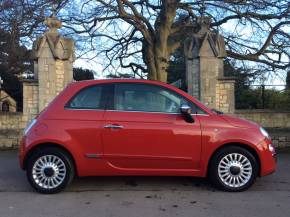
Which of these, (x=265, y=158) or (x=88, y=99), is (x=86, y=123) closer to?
(x=88, y=99)

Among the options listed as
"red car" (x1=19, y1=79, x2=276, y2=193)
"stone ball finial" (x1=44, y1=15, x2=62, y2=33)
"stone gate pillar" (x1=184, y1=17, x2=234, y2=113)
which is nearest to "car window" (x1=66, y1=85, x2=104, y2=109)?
"red car" (x1=19, y1=79, x2=276, y2=193)

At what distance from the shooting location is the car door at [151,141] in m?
7.04

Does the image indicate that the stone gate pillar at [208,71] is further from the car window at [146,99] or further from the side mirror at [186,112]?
the side mirror at [186,112]

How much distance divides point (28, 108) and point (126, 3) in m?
7.06

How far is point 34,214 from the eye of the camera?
6027 mm

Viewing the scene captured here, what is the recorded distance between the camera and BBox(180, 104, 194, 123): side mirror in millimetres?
6957

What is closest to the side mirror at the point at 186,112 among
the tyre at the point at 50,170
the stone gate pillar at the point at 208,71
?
the tyre at the point at 50,170

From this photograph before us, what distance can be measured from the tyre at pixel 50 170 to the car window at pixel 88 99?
77 cm

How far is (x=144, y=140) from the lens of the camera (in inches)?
277

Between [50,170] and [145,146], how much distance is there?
1.48 meters

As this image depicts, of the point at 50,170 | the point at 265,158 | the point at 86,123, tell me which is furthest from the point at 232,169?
the point at 50,170

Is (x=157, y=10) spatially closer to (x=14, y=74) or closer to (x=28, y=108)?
(x=28, y=108)

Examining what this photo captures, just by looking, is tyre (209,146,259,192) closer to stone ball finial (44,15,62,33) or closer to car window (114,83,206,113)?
car window (114,83,206,113)

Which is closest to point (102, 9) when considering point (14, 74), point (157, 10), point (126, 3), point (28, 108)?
point (126, 3)
